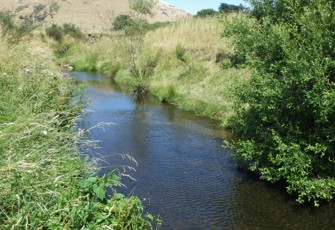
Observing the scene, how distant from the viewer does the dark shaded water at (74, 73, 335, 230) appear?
775 centimetres

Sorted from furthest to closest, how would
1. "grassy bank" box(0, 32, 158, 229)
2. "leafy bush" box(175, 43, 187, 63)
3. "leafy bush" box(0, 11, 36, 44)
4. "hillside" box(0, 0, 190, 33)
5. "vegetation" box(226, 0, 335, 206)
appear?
"hillside" box(0, 0, 190, 33), "leafy bush" box(175, 43, 187, 63), "leafy bush" box(0, 11, 36, 44), "vegetation" box(226, 0, 335, 206), "grassy bank" box(0, 32, 158, 229)

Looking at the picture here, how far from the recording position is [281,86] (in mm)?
8328

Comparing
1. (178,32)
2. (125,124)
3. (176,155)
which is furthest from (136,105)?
(178,32)

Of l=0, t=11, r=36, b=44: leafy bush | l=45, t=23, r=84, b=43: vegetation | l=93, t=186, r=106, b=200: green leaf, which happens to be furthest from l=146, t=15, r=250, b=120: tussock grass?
l=45, t=23, r=84, b=43: vegetation

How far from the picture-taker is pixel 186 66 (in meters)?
23.1

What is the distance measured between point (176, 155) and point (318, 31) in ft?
17.6

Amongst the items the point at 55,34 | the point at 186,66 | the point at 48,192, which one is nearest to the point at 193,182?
the point at 48,192

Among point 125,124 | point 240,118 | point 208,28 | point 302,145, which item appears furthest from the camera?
point 208,28

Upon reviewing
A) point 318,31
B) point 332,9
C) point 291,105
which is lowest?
point 291,105

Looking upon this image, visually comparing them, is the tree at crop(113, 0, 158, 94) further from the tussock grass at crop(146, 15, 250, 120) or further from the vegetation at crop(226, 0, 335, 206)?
the vegetation at crop(226, 0, 335, 206)

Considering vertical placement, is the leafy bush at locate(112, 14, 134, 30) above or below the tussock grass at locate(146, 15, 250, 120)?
above

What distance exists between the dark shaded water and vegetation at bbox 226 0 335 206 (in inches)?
20.2

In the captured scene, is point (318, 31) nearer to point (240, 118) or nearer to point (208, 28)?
point (240, 118)

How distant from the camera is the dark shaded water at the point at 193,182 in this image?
7750 millimetres
